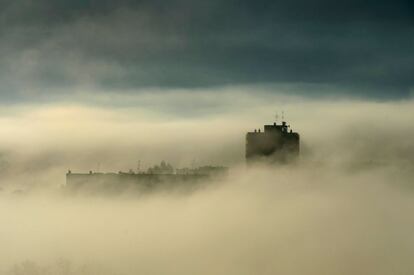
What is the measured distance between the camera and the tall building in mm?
132750

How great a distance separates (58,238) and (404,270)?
93014 millimetres

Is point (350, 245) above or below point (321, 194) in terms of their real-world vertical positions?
below

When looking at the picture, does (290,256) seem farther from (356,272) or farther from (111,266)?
(111,266)

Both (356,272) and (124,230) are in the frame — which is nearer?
(356,272)

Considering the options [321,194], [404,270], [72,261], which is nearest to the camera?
[404,270]

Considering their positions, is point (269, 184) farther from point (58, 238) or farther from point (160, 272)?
point (58, 238)

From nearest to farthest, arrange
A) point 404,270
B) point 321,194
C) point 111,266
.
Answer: point 404,270, point 111,266, point 321,194

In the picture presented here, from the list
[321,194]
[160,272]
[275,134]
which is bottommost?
[160,272]

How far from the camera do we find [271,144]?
133 metres

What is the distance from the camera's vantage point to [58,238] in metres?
172

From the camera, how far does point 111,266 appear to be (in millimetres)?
127938

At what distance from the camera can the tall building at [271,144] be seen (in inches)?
5226

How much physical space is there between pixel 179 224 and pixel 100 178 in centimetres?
3033

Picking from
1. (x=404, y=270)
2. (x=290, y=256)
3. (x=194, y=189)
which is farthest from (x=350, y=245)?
(x=194, y=189)
